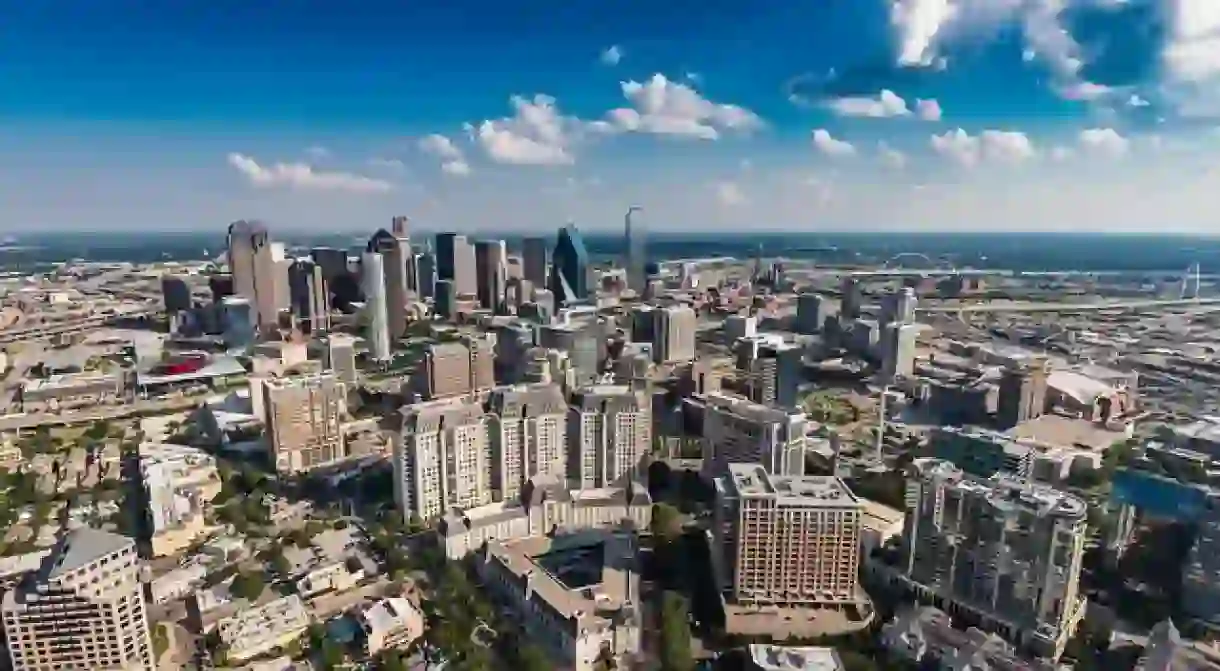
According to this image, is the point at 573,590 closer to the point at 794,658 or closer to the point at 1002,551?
the point at 794,658

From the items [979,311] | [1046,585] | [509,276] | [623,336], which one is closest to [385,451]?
[623,336]

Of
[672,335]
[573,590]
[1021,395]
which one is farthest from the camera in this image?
[672,335]

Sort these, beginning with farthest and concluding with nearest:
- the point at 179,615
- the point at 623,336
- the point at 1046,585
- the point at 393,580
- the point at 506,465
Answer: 1. the point at 623,336
2. the point at 506,465
3. the point at 393,580
4. the point at 179,615
5. the point at 1046,585

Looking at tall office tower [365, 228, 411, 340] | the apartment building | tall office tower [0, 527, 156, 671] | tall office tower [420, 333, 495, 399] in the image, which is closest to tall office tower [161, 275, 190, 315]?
tall office tower [365, 228, 411, 340]

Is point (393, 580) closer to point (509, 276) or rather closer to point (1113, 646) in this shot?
point (1113, 646)

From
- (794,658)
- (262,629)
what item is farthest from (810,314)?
(262,629)
